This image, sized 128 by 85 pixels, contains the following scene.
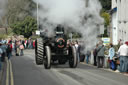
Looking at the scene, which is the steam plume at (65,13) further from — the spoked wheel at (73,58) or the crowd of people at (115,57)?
the crowd of people at (115,57)

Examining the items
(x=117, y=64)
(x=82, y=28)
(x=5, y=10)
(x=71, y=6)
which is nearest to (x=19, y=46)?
(x=82, y=28)

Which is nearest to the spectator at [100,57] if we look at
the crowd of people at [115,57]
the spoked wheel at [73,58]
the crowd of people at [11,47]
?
the crowd of people at [115,57]

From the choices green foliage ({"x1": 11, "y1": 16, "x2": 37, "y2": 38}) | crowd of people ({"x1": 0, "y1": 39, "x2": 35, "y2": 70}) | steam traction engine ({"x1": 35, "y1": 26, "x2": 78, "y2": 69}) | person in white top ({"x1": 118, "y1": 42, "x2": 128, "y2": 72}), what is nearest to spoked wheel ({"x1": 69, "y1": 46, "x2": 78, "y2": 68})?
steam traction engine ({"x1": 35, "y1": 26, "x2": 78, "y2": 69})

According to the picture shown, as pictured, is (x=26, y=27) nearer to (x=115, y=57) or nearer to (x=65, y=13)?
(x=65, y=13)

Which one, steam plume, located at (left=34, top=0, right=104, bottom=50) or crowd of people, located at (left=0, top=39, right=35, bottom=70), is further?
crowd of people, located at (left=0, top=39, right=35, bottom=70)

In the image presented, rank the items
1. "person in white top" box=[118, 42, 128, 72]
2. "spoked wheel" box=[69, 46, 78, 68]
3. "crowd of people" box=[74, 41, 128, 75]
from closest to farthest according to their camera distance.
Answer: "person in white top" box=[118, 42, 128, 72] → "crowd of people" box=[74, 41, 128, 75] → "spoked wheel" box=[69, 46, 78, 68]

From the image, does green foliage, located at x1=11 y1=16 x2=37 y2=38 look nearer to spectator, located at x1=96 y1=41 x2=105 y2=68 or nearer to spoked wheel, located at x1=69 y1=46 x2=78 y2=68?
spectator, located at x1=96 y1=41 x2=105 y2=68

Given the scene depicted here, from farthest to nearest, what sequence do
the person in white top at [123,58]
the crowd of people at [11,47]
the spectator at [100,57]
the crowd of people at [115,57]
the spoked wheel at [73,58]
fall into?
the crowd of people at [11,47] < the spectator at [100,57] < the spoked wheel at [73,58] < the crowd of people at [115,57] < the person in white top at [123,58]

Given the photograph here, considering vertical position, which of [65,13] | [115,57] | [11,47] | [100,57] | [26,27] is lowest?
[100,57]

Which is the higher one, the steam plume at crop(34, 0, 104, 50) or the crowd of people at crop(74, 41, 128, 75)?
the steam plume at crop(34, 0, 104, 50)

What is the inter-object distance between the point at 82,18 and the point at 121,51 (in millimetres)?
5659

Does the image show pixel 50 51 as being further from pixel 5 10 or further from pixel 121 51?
pixel 5 10

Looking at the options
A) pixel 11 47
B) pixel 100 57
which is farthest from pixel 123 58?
pixel 11 47

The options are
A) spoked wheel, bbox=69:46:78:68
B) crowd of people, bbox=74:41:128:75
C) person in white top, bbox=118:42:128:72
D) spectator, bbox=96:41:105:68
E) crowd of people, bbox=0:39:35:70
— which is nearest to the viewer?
person in white top, bbox=118:42:128:72
